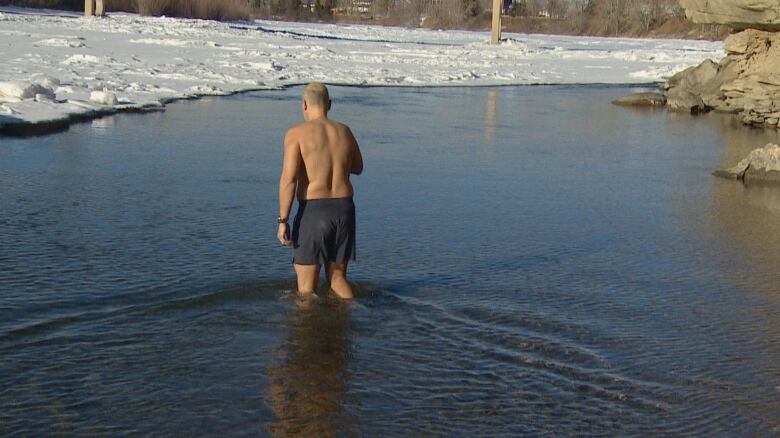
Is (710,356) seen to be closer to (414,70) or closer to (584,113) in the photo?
(584,113)

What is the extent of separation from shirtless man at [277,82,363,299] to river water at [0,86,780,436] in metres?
0.42

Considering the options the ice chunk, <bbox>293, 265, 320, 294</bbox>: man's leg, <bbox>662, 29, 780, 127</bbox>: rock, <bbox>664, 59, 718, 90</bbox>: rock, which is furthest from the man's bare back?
<bbox>664, 59, 718, 90</bbox>: rock

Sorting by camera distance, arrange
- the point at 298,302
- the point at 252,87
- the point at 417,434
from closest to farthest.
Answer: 1. the point at 417,434
2. the point at 298,302
3. the point at 252,87

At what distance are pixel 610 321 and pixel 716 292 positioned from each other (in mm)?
1284

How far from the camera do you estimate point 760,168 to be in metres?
12.8

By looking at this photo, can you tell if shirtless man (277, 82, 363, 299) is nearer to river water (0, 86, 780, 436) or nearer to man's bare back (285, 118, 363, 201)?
man's bare back (285, 118, 363, 201)

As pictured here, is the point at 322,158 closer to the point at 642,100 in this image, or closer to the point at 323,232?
the point at 323,232

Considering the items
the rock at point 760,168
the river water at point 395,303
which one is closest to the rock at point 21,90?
the river water at point 395,303

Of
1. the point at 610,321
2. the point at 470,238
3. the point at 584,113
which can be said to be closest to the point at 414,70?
the point at 584,113

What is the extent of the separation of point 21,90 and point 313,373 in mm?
12760

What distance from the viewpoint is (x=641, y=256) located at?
28.5 feet

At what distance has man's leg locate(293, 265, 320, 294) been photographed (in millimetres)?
6625

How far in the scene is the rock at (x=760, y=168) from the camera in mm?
12781

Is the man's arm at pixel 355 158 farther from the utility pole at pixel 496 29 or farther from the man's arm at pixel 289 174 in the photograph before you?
the utility pole at pixel 496 29
